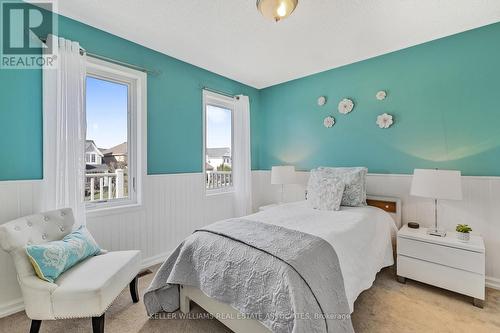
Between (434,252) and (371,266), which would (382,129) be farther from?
(371,266)

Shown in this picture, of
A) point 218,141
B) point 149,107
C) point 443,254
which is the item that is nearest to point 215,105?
point 218,141

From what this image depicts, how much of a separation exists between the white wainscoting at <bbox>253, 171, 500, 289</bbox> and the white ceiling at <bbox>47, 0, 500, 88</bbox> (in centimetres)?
160

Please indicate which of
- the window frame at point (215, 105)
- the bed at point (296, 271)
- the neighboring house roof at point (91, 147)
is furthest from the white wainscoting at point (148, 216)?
the bed at point (296, 271)

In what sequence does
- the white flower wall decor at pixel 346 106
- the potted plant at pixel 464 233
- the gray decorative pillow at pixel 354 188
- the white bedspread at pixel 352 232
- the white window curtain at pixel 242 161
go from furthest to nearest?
the white window curtain at pixel 242 161 → the white flower wall decor at pixel 346 106 → the gray decorative pillow at pixel 354 188 → the potted plant at pixel 464 233 → the white bedspread at pixel 352 232

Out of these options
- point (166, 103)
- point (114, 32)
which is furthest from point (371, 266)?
point (114, 32)

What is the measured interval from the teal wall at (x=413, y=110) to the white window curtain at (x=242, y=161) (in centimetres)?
78

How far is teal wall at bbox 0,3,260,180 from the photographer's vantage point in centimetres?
192

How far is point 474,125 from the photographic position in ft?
7.84

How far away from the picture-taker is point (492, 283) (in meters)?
2.28

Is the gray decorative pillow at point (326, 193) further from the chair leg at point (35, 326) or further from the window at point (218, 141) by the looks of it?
the chair leg at point (35, 326)

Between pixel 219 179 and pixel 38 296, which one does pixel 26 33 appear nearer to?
pixel 38 296

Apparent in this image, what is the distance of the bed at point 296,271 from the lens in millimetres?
1274

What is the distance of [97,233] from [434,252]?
10.9ft

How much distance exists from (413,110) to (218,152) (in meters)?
2.73
